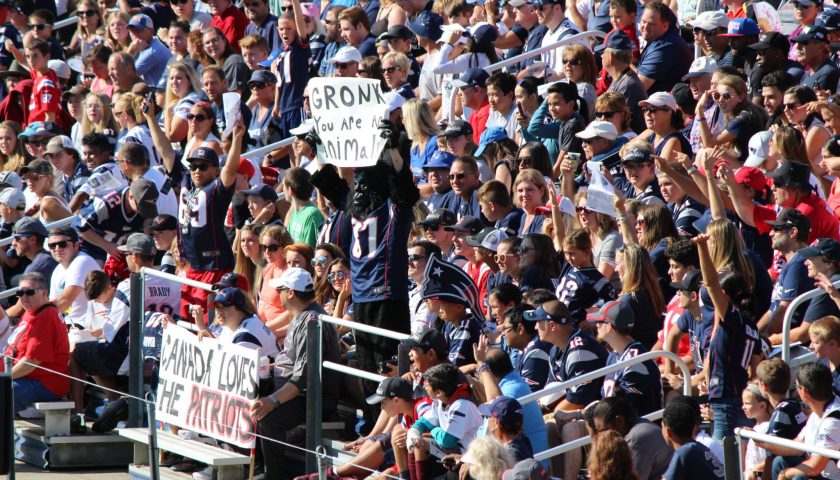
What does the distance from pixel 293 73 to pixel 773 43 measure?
5.05 meters

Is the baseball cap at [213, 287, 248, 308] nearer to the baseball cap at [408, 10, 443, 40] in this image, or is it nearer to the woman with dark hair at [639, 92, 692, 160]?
the woman with dark hair at [639, 92, 692, 160]

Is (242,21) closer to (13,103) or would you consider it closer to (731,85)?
(13,103)

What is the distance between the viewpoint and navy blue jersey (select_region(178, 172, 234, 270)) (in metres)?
11.8

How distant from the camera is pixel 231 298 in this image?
10.3 metres

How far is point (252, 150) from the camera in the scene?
14727mm

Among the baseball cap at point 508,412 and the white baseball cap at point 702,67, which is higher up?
the white baseball cap at point 702,67

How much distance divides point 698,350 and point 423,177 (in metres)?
4.00

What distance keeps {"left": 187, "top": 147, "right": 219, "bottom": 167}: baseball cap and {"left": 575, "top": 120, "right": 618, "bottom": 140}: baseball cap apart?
2.76 meters

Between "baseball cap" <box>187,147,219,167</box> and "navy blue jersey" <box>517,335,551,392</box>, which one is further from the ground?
"baseball cap" <box>187,147,219,167</box>

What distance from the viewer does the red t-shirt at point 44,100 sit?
17531 millimetres

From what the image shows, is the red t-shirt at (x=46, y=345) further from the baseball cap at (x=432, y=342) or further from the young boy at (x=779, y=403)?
the young boy at (x=779, y=403)

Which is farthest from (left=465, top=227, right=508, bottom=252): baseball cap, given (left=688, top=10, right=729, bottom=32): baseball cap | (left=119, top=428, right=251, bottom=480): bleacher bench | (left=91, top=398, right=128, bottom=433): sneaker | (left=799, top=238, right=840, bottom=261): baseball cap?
(left=688, top=10, right=729, bottom=32): baseball cap

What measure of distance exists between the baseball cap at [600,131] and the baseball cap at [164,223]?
3375 mm

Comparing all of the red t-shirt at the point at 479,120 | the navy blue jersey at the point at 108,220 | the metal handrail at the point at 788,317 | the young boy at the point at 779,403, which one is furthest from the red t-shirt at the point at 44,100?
the young boy at the point at 779,403
